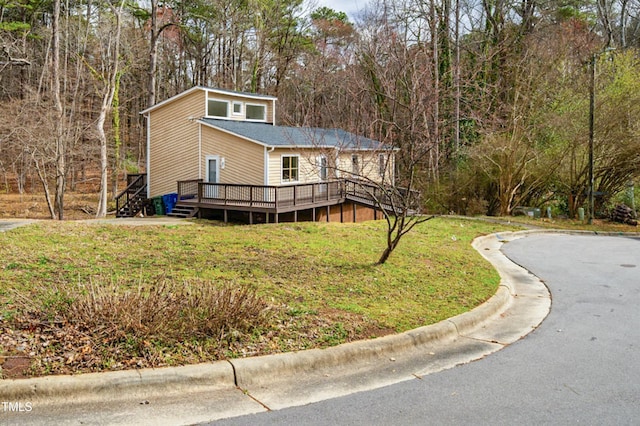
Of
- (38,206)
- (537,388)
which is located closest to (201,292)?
(537,388)

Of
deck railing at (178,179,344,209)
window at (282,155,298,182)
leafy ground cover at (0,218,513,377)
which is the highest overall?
window at (282,155,298,182)

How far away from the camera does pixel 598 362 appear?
549 cm

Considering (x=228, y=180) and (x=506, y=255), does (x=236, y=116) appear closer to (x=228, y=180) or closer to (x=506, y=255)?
(x=228, y=180)

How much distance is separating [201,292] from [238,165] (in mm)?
18117

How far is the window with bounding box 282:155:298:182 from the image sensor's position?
23641 millimetres

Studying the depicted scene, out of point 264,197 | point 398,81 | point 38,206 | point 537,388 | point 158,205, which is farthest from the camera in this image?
point 38,206

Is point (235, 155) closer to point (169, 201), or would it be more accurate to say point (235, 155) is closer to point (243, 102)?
point (169, 201)

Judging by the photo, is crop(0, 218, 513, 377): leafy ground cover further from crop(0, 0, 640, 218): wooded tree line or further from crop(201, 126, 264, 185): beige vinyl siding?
crop(201, 126, 264, 185): beige vinyl siding

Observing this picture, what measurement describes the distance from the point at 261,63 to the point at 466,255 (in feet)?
102

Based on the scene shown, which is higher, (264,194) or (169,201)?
(264,194)

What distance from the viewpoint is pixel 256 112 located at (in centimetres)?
2778

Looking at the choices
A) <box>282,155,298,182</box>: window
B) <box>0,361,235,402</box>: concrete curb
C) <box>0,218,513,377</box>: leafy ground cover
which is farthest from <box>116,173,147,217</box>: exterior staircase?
<box>0,361,235,402</box>: concrete curb

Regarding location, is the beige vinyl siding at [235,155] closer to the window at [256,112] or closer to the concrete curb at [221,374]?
the window at [256,112]

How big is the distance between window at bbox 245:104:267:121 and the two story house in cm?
5
